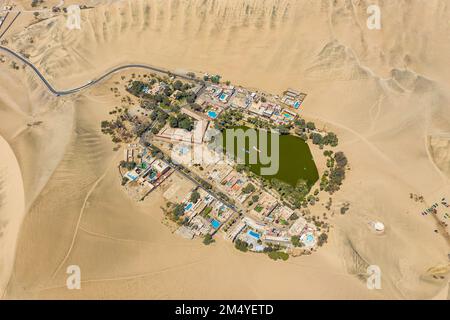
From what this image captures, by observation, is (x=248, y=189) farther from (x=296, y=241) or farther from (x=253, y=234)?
(x=296, y=241)

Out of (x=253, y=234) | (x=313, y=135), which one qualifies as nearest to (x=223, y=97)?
(x=313, y=135)

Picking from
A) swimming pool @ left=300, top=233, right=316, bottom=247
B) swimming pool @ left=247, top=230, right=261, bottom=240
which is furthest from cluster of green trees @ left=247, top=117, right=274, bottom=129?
swimming pool @ left=300, top=233, right=316, bottom=247

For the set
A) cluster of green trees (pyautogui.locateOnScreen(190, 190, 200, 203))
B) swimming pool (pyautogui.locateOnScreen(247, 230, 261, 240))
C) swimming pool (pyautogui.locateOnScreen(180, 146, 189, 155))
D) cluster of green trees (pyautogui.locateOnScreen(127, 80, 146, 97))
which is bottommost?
swimming pool (pyautogui.locateOnScreen(247, 230, 261, 240))

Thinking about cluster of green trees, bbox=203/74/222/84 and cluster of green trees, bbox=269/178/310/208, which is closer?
cluster of green trees, bbox=269/178/310/208

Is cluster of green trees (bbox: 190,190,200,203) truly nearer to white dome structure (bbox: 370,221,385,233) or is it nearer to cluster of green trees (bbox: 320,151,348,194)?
cluster of green trees (bbox: 320,151,348,194)

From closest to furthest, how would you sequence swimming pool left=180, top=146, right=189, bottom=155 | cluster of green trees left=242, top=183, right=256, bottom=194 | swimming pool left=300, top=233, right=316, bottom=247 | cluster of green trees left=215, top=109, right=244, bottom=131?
1. swimming pool left=300, top=233, right=316, bottom=247
2. cluster of green trees left=242, top=183, right=256, bottom=194
3. swimming pool left=180, top=146, right=189, bottom=155
4. cluster of green trees left=215, top=109, right=244, bottom=131

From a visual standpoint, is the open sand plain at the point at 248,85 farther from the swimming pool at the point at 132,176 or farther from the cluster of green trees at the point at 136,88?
the cluster of green trees at the point at 136,88
